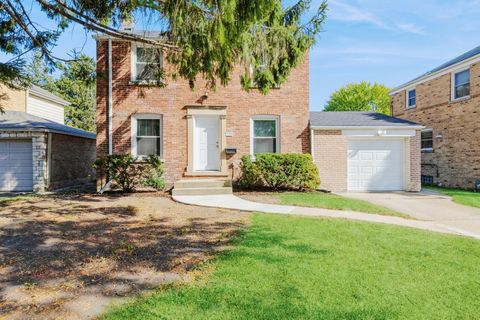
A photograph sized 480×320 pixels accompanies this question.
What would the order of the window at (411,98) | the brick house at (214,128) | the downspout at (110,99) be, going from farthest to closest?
the window at (411,98)
the brick house at (214,128)
the downspout at (110,99)

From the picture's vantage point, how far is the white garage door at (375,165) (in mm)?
11945

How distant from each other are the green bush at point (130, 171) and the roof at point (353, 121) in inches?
245

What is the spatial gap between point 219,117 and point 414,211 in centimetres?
722

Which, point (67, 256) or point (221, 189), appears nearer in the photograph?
point (67, 256)

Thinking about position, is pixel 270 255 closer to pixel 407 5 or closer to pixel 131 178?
pixel 131 178

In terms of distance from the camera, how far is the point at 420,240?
16.7 feet

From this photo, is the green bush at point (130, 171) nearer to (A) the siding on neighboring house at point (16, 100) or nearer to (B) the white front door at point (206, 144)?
(B) the white front door at point (206, 144)

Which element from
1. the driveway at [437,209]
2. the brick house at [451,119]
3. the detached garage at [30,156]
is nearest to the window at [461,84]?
the brick house at [451,119]

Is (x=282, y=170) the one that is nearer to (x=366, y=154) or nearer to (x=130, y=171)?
(x=366, y=154)

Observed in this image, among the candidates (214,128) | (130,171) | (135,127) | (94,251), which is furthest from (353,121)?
(94,251)

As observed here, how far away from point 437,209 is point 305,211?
13.1ft

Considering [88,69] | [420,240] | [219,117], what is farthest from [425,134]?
[88,69]

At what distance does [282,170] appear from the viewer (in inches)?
416

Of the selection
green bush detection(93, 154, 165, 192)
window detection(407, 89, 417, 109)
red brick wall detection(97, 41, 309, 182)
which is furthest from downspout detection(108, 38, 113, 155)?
window detection(407, 89, 417, 109)
